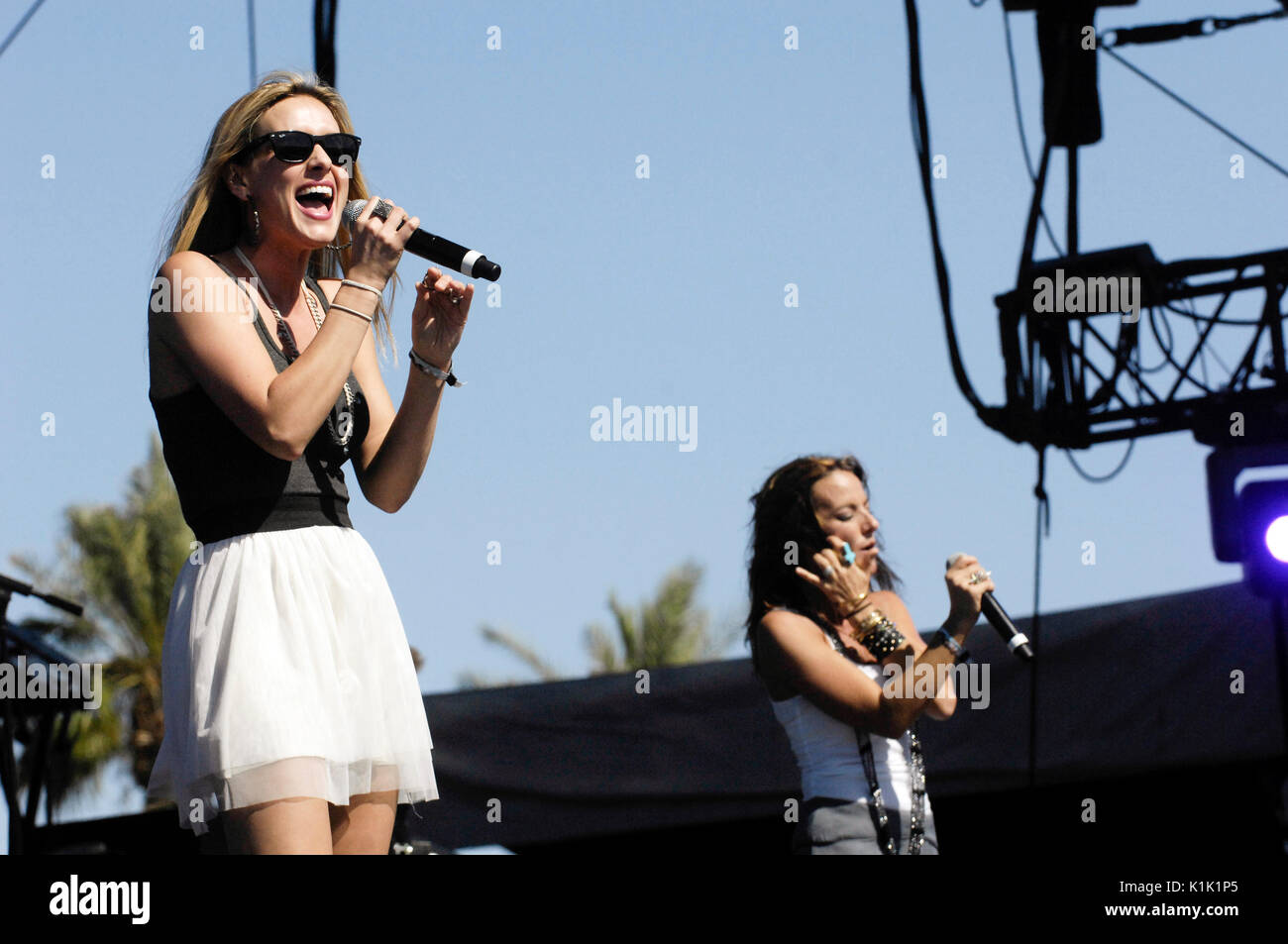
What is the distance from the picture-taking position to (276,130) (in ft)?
6.66

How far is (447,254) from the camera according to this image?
7.06 feet

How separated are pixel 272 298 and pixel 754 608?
5.54ft

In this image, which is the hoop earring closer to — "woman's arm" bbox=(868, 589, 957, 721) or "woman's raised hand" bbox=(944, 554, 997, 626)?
"woman's arm" bbox=(868, 589, 957, 721)

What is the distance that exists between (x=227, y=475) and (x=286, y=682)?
28cm

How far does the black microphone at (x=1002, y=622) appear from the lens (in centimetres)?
334

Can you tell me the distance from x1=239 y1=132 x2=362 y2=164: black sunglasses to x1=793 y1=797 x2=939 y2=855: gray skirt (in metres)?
1.66

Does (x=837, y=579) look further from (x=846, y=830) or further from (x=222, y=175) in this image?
(x=222, y=175)

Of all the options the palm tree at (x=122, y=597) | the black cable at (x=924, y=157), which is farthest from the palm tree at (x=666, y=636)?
the black cable at (x=924, y=157)

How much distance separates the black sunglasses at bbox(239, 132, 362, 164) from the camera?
200cm

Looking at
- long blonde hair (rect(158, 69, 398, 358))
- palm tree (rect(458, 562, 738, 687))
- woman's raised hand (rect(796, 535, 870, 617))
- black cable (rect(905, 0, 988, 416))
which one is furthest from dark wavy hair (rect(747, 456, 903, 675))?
palm tree (rect(458, 562, 738, 687))
